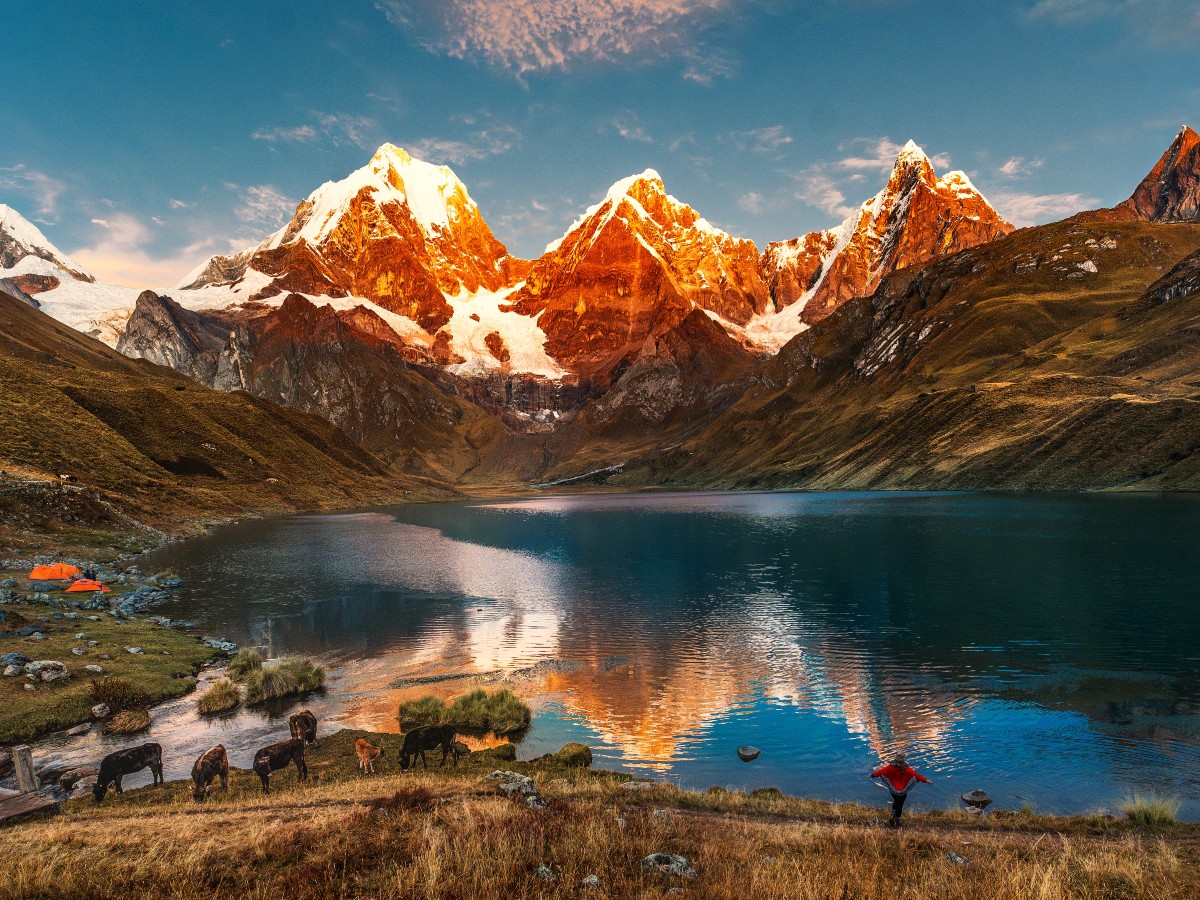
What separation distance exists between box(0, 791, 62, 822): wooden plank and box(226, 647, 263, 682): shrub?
18.3 m

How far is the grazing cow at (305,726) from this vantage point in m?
25.8

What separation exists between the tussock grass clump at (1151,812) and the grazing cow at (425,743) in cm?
2012

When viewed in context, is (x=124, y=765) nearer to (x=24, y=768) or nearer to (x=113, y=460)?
(x=24, y=768)

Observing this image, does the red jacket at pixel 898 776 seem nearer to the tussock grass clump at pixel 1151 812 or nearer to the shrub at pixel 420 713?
the tussock grass clump at pixel 1151 812

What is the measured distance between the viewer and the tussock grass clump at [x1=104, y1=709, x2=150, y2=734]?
89.6 feet

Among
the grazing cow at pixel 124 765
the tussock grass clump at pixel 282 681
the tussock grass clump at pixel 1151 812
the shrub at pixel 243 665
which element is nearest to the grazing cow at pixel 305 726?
the grazing cow at pixel 124 765

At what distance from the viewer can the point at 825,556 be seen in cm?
8188

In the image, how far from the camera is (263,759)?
21375 millimetres

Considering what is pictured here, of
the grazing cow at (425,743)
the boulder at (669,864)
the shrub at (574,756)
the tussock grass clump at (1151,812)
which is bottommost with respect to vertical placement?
the shrub at (574,756)

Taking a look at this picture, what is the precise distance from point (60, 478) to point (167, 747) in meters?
91.4

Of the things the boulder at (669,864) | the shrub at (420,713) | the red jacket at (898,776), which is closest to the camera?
the boulder at (669,864)

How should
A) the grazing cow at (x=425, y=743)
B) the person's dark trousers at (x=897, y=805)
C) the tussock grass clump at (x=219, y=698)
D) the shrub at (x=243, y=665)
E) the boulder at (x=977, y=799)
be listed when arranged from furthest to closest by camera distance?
the shrub at (x=243, y=665) → the tussock grass clump at (x=219, y=698) → the grazing cow at (x=425, y=743) → the boulder at (x=977, y=799) → the person's dark trousers at (x=897, y=805)

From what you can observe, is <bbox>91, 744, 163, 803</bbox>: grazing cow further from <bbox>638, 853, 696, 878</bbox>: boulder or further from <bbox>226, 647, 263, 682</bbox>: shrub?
<bbox>638, 853, 696, 878</bbox>: boulder

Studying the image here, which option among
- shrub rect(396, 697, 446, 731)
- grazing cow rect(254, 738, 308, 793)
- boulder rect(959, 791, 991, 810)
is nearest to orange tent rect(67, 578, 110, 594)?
shrub rect(396, 697, 446, 731)
